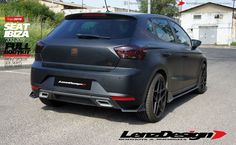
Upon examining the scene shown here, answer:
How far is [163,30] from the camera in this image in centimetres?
560

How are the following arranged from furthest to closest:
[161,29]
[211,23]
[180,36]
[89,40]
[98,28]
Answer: [211,23], [180,36], [161,29], [98,28], [89,40]

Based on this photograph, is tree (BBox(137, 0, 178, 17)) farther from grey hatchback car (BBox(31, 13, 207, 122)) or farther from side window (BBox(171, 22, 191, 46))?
grey hatchback car (BBox(31, 13, 207, 122))

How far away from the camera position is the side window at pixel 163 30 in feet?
17.5

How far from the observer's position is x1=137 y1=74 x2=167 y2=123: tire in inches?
187

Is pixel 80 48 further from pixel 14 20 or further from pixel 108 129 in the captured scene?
pixel 14 20

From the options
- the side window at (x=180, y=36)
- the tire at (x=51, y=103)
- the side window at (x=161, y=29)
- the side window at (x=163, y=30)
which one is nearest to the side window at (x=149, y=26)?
the side window at (x=161, y=29)

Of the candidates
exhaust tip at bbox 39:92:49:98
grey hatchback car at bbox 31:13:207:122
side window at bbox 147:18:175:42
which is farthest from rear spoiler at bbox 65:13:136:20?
exhaust tip at bbox 39:92:49:98

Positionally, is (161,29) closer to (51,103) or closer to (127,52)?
(127,52)

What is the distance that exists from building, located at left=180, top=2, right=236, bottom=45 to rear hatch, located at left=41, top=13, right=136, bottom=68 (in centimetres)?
4571

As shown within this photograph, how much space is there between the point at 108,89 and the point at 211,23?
1885 inches

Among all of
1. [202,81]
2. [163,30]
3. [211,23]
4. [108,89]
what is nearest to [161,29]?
[163,30]

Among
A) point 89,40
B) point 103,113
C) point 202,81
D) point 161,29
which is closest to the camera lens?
point 89,40

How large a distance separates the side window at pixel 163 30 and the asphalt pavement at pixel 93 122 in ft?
4.20

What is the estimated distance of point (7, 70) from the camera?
10.4 m
